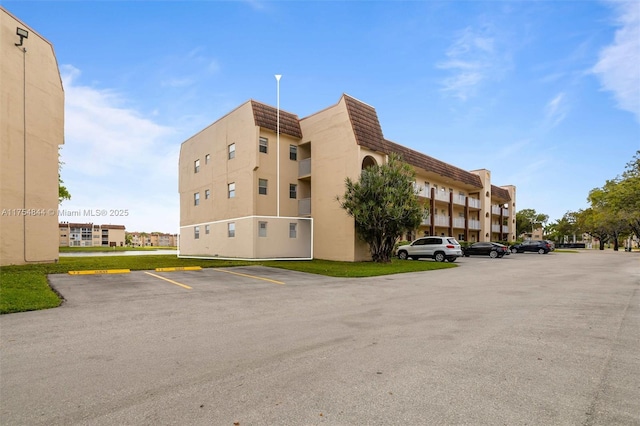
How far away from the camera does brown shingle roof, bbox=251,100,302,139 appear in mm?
23391

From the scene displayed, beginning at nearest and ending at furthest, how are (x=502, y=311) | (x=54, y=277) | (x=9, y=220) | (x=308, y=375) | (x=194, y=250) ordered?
(x=308, y=375)
(x=502, y=311)
(x=54, y=277)
(x=9, y=220)
(x=194, y=250)

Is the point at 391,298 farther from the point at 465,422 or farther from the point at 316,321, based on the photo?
the point at 465,422

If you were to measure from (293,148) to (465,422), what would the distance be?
79.2ft

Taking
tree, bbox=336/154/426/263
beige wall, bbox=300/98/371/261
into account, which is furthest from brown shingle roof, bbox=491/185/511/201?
beige wall, bbox=300/98/371/261

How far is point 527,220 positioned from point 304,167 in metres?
65.8

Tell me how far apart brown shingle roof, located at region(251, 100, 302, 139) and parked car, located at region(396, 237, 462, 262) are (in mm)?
11841

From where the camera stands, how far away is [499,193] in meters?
48.1

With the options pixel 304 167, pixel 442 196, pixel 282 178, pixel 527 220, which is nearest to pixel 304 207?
pixel 282 178

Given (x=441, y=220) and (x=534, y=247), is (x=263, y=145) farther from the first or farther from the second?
(x=534, y=247)

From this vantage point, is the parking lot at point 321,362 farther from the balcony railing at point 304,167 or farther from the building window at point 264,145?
the balcony railing at point 304,167

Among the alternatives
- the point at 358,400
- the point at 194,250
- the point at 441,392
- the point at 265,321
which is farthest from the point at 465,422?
the point at 194,250

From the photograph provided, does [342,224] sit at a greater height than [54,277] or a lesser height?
greater

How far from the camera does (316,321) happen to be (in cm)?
686

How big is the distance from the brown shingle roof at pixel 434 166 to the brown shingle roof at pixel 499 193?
5994 mm
